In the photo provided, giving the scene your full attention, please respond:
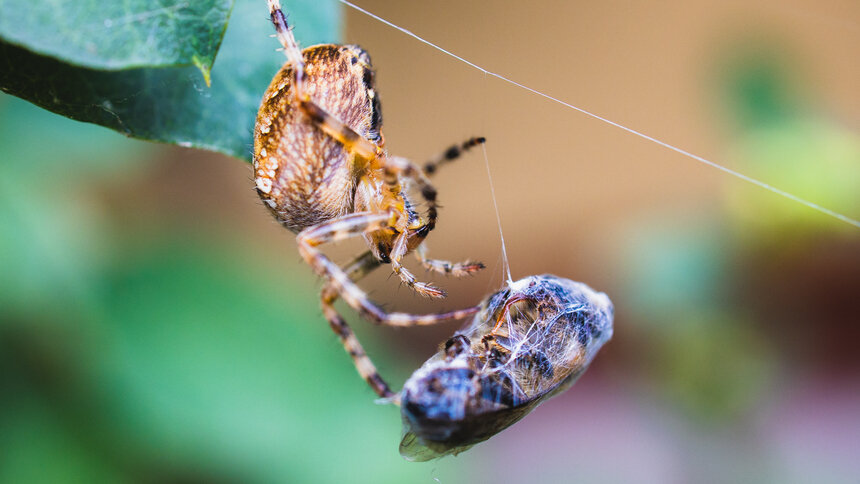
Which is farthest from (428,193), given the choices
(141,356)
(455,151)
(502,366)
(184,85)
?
(141,356)

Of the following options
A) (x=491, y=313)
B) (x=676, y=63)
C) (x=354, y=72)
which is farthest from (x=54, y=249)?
(x=676, y=63)

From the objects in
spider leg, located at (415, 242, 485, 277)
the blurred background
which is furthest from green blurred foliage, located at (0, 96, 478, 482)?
spider leg, located at (415, 242, 485, 277)

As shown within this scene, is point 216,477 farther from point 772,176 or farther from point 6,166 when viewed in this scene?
point 772,176

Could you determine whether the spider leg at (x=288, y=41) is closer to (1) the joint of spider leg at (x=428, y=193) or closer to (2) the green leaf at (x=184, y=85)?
(2) the green leaf at (x=184, y=85)

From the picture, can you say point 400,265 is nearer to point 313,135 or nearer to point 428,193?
point 428,193

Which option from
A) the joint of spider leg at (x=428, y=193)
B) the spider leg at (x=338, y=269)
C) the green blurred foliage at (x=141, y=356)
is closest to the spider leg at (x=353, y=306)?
the spider leg at (x=338, y=269)

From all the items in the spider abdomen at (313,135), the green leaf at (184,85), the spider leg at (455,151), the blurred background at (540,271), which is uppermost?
the green leaf at (184,85)
